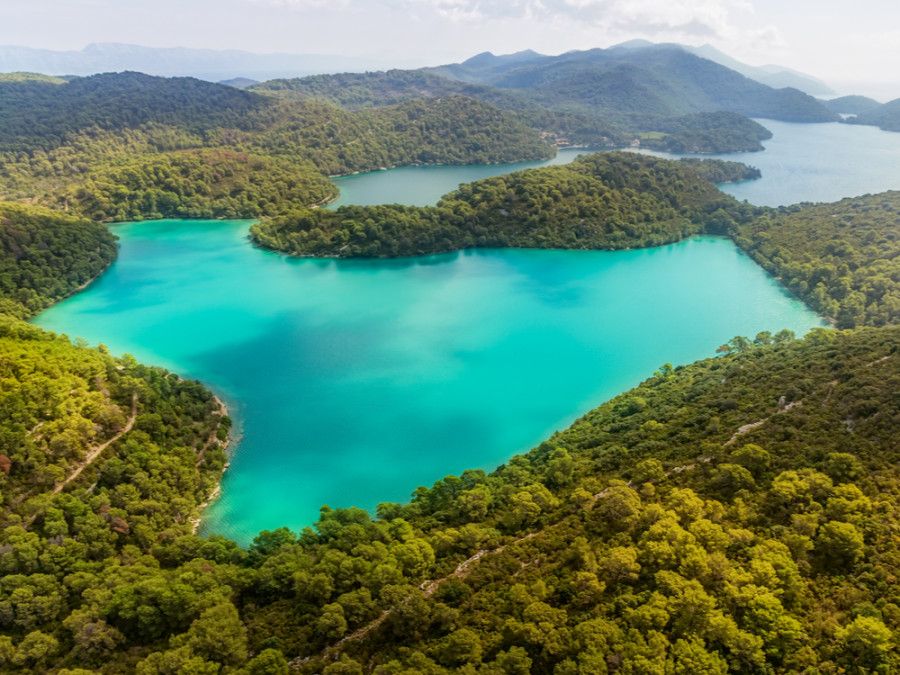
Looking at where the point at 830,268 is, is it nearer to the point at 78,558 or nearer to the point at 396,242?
the point at 396,242

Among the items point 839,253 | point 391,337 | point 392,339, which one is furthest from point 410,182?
point 839,253

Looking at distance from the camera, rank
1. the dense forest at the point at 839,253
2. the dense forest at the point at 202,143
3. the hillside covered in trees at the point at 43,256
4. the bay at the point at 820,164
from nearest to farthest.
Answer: the hillside covered in trees at the point at 43,256, the dense forest at the point at 839,253, the dense forest at the point at 202,143, the bay at the point at 820,164

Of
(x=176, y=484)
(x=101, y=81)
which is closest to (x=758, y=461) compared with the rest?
(x=176, y=484)

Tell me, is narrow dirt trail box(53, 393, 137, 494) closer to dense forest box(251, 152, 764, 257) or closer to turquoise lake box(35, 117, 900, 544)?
turquoise lake box(35, 117, 900, 544)

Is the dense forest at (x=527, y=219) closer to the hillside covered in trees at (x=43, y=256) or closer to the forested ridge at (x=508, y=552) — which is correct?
the hillside covered in trees at (x=43, y=256)

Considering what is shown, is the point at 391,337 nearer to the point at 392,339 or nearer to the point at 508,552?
the point at 392,339

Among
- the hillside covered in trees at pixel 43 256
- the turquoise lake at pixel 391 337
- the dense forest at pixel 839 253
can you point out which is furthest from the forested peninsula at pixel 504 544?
the hillside covered in trees at pixel 43 256
